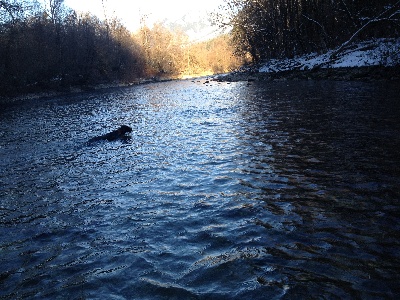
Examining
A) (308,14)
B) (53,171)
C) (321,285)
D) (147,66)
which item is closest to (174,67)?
(147,66)

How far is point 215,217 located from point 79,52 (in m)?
73.9

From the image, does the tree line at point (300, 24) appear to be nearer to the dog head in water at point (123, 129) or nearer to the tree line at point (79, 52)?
the dog head in water at point (123, 129)

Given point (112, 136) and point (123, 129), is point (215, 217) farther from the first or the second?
point (123, 129)

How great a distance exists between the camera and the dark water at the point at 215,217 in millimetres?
4512

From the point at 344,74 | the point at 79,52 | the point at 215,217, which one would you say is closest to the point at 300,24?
the point at 344,74

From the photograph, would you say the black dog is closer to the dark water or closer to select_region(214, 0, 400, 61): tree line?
the dark water

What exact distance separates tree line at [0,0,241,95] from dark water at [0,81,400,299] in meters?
21.4

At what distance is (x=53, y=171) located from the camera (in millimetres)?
11266

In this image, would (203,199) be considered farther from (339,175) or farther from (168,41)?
(168,41)

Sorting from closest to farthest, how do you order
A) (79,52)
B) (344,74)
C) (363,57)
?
(363,57) → (344,74) → (79,52)

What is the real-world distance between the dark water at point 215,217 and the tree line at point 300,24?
80.1 ft

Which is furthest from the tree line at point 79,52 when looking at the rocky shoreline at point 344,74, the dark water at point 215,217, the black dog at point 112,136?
the rocky shoreline at point 344,74

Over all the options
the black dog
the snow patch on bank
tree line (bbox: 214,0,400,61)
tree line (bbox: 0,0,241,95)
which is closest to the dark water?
the black dog

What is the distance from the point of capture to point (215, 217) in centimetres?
650
